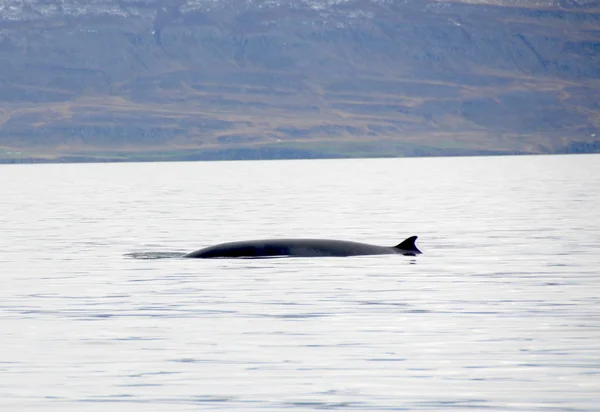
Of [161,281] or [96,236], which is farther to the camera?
[96,236]

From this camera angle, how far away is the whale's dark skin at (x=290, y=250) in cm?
4069

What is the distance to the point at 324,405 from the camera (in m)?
18.4

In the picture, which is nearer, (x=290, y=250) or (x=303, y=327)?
(x=303, y=327)

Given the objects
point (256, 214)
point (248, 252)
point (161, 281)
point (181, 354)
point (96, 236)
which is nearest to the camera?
point (181, 354)

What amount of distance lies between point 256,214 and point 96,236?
56.9ft

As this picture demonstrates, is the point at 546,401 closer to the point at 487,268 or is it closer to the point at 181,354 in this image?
the point at 181,354

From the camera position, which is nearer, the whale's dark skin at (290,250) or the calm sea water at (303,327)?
the calm sea water at (303,327)

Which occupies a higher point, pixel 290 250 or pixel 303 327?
pixel 303 327

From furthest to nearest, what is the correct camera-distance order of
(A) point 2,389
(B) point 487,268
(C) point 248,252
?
(C) point 248,252, (B) point 487,268, (A) point 2,389

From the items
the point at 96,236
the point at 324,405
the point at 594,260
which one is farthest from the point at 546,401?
the point at 96,236

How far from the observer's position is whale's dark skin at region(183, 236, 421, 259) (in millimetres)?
40688

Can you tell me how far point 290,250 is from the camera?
1620 inches

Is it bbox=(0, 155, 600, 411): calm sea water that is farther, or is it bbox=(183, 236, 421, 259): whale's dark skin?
bbox=(183, 236, 421, 259): whale's dark skin

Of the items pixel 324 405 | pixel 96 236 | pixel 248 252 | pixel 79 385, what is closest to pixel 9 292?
pixel 248 252
